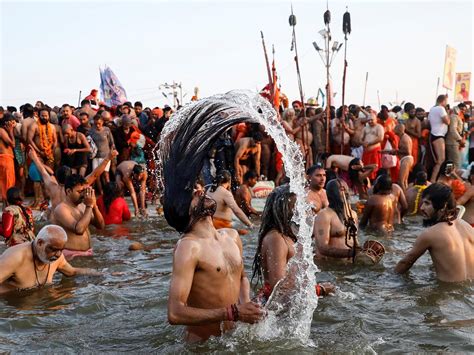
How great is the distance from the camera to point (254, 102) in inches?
178

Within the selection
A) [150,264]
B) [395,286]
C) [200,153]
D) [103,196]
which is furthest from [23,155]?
[200,153]

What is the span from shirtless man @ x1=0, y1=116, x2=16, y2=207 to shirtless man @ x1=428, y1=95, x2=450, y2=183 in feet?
28.6

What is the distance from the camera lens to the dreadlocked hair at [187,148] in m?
3.64

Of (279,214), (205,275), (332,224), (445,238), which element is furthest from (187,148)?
(332,224)

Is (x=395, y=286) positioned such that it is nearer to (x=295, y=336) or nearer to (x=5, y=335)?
(x=295, y=336)

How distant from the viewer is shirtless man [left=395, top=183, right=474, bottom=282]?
5785mm

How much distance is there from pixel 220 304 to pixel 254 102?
1.54 metres

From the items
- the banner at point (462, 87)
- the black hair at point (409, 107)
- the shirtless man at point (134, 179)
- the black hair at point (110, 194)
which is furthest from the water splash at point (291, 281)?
the banner at point (462, 87)

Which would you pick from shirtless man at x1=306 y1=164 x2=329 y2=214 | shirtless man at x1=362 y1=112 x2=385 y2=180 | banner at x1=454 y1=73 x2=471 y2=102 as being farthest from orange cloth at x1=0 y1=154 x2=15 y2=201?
banner at x1=454 y1=73 x2=471 y2=102

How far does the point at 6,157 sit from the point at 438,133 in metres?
9.03

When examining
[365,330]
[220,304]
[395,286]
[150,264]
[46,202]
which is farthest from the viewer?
[46,202]

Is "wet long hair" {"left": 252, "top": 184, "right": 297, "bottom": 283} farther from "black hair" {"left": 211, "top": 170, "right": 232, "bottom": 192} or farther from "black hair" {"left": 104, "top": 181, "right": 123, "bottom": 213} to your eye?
"black hair" {"left": 104, "top": 181, "right": 123, "bottom": 213}

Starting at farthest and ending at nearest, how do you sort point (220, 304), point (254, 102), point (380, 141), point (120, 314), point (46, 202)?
point (380, 141)
point (46, 202)
point (120, 314)
point (254, 102)
point (220, 304)

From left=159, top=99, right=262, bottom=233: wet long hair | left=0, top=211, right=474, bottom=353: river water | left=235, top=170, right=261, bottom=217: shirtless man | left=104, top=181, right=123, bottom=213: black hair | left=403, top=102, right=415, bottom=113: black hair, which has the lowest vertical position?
left=0, top=211, right=474, bottom=353: river water
